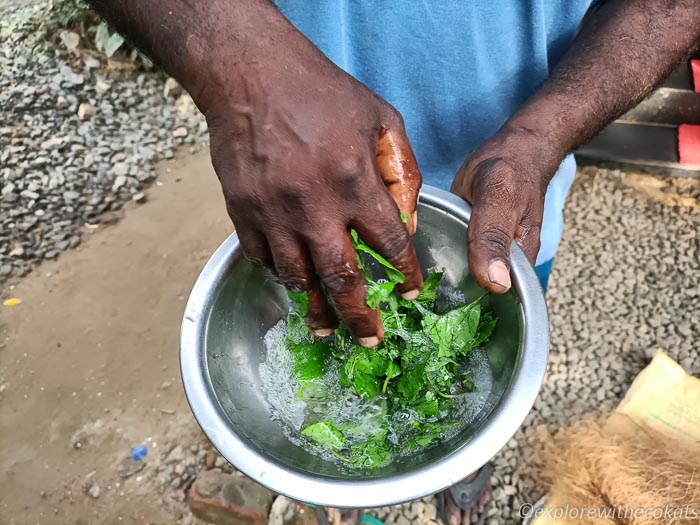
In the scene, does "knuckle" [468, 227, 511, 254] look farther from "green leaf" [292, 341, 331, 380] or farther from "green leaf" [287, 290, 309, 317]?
"green leaf" [292, 341, 331, 380]

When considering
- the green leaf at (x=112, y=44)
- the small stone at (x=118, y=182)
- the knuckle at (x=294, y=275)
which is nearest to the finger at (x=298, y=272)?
the knuckle at (x=294, y=275)

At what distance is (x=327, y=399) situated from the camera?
1563mm

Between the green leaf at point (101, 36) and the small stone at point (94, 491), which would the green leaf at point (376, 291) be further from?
the green leaf at point (101, 36)

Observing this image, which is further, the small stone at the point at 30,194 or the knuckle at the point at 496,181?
the small stone at the point at 30,194

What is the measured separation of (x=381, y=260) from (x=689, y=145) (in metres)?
3.55

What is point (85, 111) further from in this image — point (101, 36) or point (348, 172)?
point (348, 172)

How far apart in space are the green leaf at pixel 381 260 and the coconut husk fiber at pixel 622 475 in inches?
69.0

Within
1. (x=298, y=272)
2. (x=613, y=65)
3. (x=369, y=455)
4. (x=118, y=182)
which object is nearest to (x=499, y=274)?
(x=298, y=272)

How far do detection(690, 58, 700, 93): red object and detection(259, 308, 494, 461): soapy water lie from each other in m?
3.16

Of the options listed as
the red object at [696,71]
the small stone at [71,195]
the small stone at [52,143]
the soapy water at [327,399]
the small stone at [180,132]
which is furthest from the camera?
the small stone at [180,132]

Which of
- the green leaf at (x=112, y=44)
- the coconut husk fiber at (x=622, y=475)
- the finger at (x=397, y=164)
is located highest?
the finger at (x=397, y=164)

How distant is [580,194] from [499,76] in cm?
247

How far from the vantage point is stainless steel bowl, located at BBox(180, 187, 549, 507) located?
120 centimetres

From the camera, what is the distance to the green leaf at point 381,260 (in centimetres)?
110
